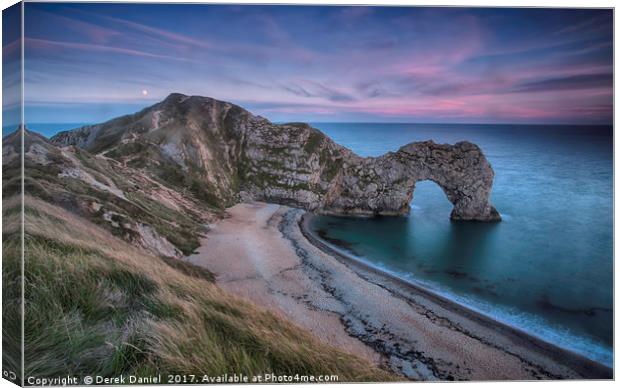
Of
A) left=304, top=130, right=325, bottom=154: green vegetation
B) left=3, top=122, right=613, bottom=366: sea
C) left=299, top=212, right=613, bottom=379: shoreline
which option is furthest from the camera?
left=304, top=130, right=325, bottom=154: green vegetation

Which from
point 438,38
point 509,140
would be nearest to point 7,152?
point 438,38

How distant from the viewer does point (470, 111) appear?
1134cm

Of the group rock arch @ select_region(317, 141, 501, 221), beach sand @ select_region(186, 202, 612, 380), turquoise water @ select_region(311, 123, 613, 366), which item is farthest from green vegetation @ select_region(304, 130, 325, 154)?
beach sand @ select_region(186, 202, 612, 380)

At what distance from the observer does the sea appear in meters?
9.59

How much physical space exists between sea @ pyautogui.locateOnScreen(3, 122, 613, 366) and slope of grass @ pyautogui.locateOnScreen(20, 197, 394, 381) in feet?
9.67

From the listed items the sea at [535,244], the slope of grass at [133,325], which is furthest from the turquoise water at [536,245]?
the slope of grass at [133,325]

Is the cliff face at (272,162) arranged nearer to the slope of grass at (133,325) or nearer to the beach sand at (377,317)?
the beach sand at (377,317)

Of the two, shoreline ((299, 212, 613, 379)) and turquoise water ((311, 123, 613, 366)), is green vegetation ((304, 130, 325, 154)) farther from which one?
shoreline ((299, 212, 613, 379))

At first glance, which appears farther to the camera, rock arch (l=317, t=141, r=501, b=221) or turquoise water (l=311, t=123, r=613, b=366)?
rock arch (l=317, t=141, r=501, b=221)

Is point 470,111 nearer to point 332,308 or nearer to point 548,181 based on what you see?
point 548,181

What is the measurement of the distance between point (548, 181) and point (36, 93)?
1318cm

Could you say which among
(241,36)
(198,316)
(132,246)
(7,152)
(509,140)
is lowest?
(198,316)

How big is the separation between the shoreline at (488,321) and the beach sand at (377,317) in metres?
0.03

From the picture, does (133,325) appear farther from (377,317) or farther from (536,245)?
(536,245)
